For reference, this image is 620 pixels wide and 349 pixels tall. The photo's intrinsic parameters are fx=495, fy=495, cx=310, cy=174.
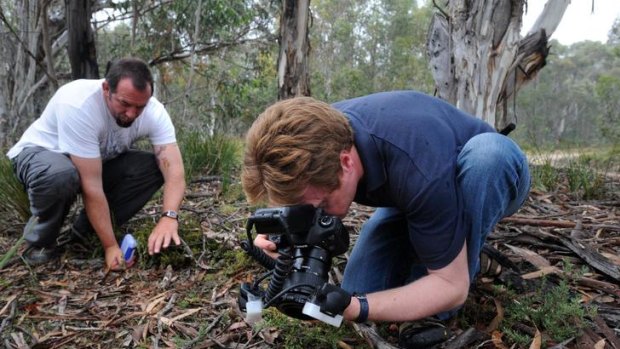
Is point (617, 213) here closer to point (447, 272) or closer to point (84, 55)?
point (447, 272)

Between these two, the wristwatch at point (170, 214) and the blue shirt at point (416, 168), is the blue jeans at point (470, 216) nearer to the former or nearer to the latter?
the blue shirt at point (416, 168)

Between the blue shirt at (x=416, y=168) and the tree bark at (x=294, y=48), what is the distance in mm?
3257

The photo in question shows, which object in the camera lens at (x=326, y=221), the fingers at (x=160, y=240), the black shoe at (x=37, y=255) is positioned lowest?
the black shoe at (x=37, y=255)

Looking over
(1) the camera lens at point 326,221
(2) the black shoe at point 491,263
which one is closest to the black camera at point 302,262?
(1) the camera lens at point 326,221

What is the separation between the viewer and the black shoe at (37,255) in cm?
276

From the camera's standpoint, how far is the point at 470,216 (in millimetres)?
1687

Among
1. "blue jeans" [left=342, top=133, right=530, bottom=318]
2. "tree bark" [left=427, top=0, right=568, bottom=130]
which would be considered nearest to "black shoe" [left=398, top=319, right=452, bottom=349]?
"blue jeans" [left=342, top=133, right=530, bottom=318]

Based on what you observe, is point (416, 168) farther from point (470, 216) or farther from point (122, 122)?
point (122, 122)

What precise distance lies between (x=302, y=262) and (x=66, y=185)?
1.81m

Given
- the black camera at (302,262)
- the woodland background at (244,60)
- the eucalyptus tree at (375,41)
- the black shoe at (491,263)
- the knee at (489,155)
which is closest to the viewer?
the black camera at (302,262)

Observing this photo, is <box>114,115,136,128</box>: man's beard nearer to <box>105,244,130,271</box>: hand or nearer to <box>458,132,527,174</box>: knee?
<box>105,244,130,271</box>: hand

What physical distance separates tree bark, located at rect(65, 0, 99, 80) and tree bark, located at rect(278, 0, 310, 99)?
1.70m

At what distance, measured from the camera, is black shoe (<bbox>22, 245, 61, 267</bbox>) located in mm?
2758

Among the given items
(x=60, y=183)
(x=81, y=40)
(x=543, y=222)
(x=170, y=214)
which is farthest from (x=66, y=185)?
(x=543, y=222)
